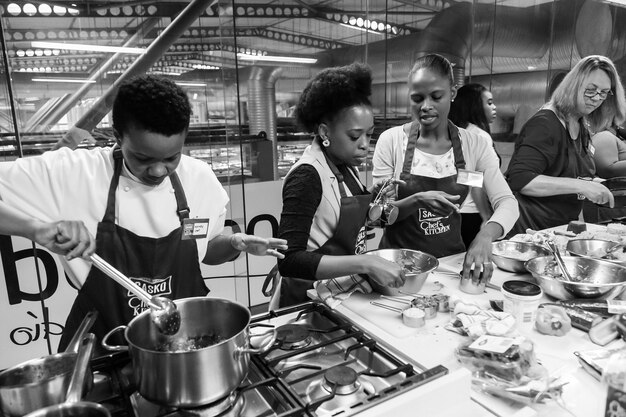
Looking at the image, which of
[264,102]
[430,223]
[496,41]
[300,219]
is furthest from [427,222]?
[496,41]

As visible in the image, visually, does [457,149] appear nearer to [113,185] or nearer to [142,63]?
[113,185]

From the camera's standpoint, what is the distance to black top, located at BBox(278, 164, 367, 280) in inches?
51.2

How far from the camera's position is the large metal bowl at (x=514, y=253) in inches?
61.6

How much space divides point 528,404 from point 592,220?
301 centimetres

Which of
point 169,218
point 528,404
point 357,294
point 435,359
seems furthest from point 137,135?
point 528,404

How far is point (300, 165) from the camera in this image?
1420 millimetres

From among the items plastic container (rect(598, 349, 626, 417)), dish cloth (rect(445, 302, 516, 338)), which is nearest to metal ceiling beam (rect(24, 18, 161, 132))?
dish cloth (rect(445, 302, 516, 338))

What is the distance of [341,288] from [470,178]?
783mm

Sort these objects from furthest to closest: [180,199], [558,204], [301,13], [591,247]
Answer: [301,13], [558,204], [591,247], [180,199]

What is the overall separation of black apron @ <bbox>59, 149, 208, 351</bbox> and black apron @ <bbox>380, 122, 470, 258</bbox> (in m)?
0.97

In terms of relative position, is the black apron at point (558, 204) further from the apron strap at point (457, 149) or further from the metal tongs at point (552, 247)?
the apron strap at point (457, 149)

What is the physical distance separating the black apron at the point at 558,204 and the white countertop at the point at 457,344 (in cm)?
97

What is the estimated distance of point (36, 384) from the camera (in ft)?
2.38

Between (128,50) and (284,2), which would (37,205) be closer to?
(128,50)
